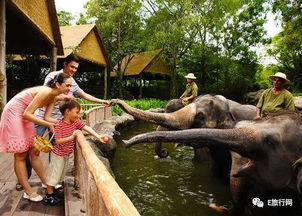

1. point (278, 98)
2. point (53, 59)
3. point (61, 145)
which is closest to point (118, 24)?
point (53, 59)

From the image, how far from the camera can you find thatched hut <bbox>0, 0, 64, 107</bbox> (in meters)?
7.28

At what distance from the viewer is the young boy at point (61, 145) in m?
3.68

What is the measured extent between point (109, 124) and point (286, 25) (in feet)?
53.9

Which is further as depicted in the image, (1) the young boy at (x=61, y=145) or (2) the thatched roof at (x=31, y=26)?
(2) the thatched roof at (x=31, y=26)

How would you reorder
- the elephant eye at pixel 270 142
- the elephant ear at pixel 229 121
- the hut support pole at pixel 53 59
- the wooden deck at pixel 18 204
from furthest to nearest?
the hut support pole at pixel 53 59 → the elephant ear at pixel 229 121 → the elephant eye at pixel 270 142 → the wooden deck at pixel 18 204

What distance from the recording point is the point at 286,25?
864 inches

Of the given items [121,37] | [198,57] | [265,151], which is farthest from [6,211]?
[198,57]

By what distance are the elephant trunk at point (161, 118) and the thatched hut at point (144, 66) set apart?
21.8 m

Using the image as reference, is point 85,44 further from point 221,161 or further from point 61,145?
point 61,145

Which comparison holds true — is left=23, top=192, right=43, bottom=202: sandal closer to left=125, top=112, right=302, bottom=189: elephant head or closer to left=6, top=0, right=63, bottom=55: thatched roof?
left=125, top=112, right=302, bottom=189: elephant head

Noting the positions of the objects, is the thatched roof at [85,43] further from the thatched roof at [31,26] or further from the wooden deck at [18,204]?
the wooden deck at [18,204]

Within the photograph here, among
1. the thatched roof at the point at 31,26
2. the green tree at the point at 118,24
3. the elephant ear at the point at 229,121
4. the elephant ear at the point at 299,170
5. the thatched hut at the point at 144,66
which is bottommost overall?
the elephant ear at the point at 299,170

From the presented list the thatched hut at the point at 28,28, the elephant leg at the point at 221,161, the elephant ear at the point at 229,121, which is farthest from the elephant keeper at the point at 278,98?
the thatched hut at the point at 28,28

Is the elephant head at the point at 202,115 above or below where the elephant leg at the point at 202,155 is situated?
above
